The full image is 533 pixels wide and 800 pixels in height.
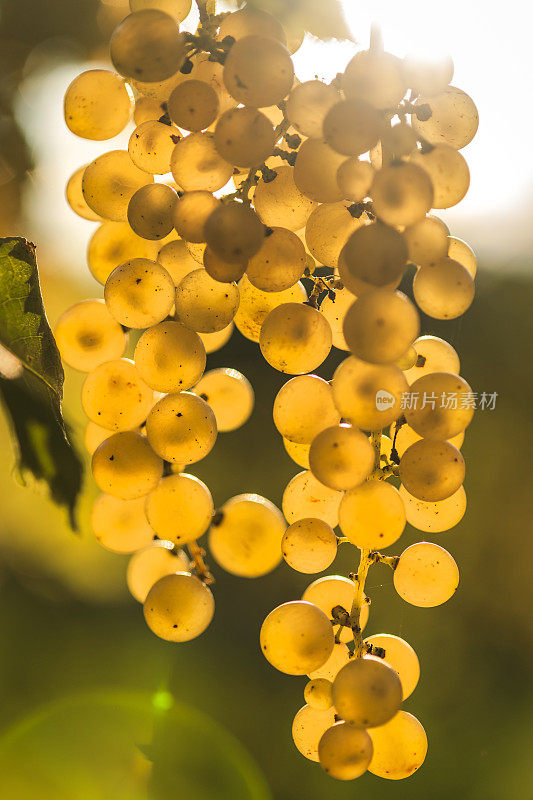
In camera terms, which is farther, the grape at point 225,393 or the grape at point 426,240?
the grape at point 225,393

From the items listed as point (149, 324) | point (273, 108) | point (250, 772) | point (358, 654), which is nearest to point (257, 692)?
point (250, 772)

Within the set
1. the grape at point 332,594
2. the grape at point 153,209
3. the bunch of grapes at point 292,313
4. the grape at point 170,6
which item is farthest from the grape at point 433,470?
the grape at point 170,6

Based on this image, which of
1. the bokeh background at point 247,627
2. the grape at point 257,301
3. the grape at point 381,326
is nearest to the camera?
the grape at point 381,326

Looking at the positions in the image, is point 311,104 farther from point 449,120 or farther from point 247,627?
point 247,627

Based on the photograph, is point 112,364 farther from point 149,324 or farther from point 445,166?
point 445,166

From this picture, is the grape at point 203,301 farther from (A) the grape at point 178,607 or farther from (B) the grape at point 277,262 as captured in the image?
(A) the grape at point 178,607
